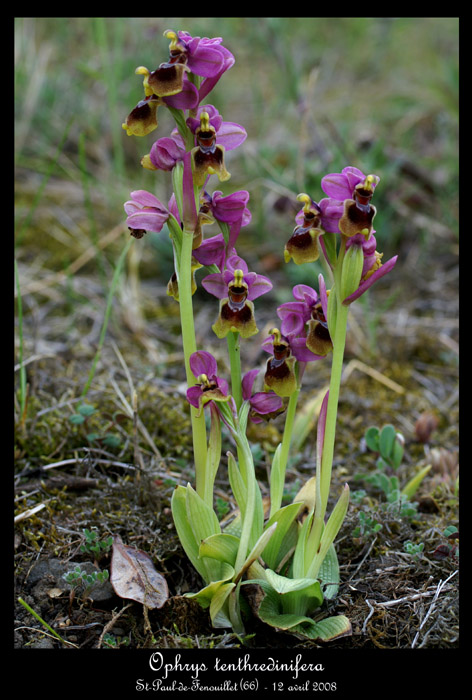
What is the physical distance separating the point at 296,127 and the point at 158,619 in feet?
15.5

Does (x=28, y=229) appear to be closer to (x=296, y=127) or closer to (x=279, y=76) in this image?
(x=296, y=127)

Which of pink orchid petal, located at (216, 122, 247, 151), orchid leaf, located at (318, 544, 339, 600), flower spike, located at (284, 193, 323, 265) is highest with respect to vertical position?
pink orchid petal, located at (216, 122, 247, 151)

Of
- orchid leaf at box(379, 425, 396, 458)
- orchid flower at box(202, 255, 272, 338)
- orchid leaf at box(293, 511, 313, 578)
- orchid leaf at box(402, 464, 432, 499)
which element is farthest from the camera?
orchid leaf at box(379, 425, 396, 458)

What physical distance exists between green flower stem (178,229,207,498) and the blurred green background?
1.50 m

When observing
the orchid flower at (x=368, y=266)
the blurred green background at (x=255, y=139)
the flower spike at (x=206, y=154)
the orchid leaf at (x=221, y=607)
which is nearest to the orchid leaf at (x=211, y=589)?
the orchid leaf at (x=221, y=607)

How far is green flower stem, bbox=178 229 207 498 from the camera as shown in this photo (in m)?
1.82

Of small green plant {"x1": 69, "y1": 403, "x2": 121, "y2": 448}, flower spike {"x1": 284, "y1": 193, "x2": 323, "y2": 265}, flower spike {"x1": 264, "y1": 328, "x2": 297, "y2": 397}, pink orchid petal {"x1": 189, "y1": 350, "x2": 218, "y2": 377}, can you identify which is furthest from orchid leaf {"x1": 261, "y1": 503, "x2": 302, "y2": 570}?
Result: small green plant {"x1": 69, "y1": 403, "x2": 121, "y2": 448}

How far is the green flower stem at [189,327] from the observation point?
182cm

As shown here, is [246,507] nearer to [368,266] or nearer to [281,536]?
[281,536]

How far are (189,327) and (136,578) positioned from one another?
2.60 feet

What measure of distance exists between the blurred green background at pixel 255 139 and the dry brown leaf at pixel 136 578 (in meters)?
1.49

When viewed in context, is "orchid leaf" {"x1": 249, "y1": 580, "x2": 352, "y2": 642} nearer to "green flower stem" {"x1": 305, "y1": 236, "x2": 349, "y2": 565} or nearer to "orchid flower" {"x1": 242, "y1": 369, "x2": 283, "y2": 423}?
"green flower stem" {"x1": 305, "y1": 236, "x2": 349, "y2": 565}

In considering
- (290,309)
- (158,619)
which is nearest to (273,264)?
(290,309)

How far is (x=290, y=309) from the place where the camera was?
1.89m
